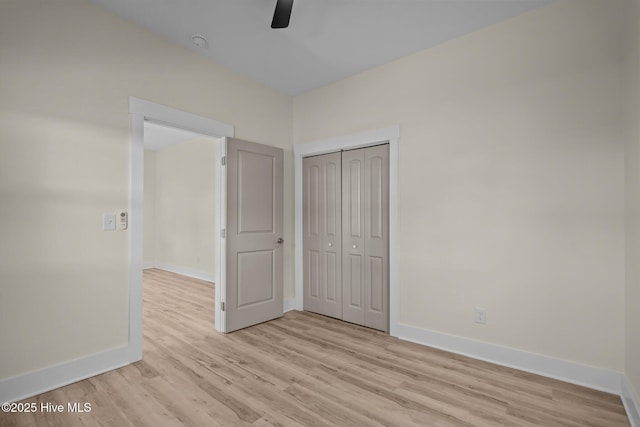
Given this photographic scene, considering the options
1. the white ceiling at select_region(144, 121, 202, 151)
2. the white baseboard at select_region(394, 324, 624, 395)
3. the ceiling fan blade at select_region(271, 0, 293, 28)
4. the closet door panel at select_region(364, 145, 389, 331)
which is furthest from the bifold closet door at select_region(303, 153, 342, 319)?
the white ceiling at select_region(144, 121, 202, 151)

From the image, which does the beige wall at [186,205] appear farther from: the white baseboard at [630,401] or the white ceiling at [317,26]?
the white baseboard at [630,401]

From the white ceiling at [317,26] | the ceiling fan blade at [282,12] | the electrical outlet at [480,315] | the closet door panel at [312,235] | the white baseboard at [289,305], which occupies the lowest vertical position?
the white baseboard at [289,305]

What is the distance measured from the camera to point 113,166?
2.40 metres

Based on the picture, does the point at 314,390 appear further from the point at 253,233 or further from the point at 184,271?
the point at 184,271

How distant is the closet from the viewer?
326 centimetres

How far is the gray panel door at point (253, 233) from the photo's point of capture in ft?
10.5

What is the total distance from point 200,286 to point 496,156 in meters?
4.99

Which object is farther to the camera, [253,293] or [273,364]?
[253,293]

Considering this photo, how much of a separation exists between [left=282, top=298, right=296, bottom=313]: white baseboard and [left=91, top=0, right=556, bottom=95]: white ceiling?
114 inches

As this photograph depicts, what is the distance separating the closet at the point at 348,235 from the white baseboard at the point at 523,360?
48 cm

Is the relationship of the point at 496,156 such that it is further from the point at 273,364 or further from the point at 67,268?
the point at 67,268

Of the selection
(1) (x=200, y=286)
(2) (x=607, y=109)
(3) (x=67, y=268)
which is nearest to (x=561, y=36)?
(2) (x=607, y=109)

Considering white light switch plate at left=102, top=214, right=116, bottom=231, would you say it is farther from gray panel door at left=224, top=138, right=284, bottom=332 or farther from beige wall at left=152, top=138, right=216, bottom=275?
beige wall at left=152, top=138, right=216, bottom=275

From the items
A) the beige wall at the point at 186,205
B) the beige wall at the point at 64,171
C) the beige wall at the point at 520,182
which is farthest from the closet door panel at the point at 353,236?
the beige wall at the point at 186,205
